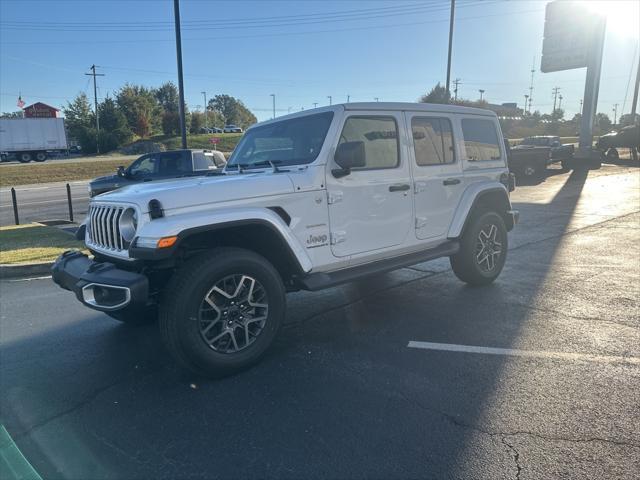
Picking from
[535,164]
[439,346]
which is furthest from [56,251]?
[535,164]

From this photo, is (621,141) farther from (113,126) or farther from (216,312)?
(113,126)

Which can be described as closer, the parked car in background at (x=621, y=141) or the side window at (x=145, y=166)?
the side window at (x=145, y=166)

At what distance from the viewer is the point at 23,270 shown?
6918mm

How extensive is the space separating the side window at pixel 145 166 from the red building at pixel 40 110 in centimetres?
6644

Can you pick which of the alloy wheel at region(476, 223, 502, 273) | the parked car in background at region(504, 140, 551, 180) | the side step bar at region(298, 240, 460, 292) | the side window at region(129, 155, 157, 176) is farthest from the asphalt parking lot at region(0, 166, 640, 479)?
the parked car in background at region(504, 140, 551, 180)

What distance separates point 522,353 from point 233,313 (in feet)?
7.74

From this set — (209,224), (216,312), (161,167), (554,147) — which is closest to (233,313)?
(216,312)

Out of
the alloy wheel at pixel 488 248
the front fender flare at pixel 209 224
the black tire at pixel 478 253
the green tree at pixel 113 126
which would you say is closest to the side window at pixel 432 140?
the black tire at pixel 478 253

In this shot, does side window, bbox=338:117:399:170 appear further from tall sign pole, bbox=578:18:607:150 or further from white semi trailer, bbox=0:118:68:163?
white semi trailer, bbox=0:118:68:163

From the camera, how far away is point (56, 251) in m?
7.74

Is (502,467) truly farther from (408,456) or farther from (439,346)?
(439,346)

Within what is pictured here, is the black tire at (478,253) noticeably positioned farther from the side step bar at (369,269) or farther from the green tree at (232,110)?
the green tree at (232,110)

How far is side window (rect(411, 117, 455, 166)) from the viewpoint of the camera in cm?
472

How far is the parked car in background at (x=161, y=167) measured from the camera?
11.6 m
